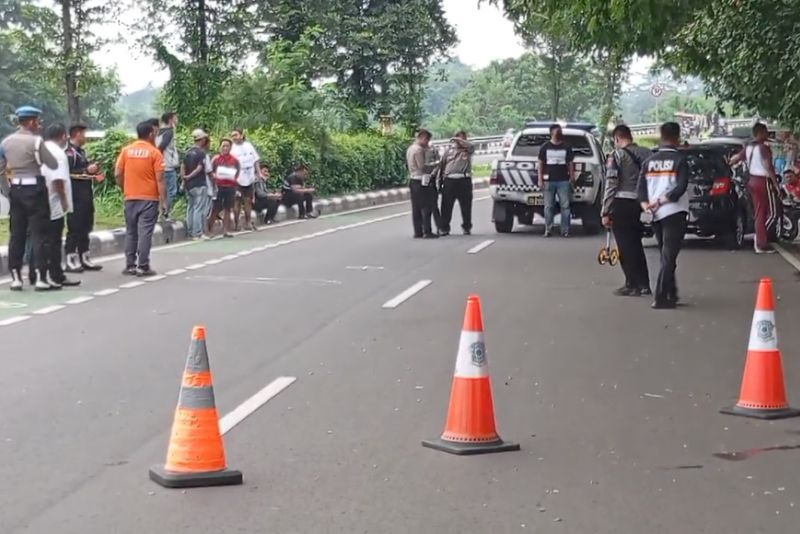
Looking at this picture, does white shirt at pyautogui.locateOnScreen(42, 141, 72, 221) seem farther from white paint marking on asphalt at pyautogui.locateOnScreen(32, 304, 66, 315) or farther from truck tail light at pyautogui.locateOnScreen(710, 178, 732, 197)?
truck tail light at pyautogui.locateOnScreen(710, 178, 732, 197)

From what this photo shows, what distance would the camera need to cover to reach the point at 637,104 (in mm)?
133000

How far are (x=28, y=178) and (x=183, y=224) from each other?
25.9ft

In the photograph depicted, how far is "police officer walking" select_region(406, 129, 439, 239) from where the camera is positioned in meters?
21.0

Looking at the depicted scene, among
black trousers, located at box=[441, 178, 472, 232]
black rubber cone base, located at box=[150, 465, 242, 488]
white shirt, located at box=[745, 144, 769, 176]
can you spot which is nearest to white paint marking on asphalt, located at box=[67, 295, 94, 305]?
black rubber cone base, located at box=[150, 465, 242, 488]

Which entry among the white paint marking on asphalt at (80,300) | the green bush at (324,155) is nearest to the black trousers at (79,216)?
the white paint marking on asphalt at (80,300)

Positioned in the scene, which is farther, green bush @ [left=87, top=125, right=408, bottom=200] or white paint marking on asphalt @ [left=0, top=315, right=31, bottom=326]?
green bush @ [left=87, top=125, right=408, bottom=200]

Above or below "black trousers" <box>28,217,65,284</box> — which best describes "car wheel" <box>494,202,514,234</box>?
below

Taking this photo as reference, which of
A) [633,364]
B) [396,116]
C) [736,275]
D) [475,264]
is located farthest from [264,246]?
[396,116]

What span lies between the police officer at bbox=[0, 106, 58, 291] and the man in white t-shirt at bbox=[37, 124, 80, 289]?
9 centimetres

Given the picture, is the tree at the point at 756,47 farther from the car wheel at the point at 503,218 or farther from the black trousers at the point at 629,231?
the car wheel at the point at 503,218

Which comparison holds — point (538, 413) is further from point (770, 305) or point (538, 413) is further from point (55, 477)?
point (55, 477)

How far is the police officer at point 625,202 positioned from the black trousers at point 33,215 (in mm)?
6143

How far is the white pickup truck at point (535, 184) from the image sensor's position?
21391 millimetres

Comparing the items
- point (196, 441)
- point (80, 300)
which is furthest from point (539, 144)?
point (196, 441)
